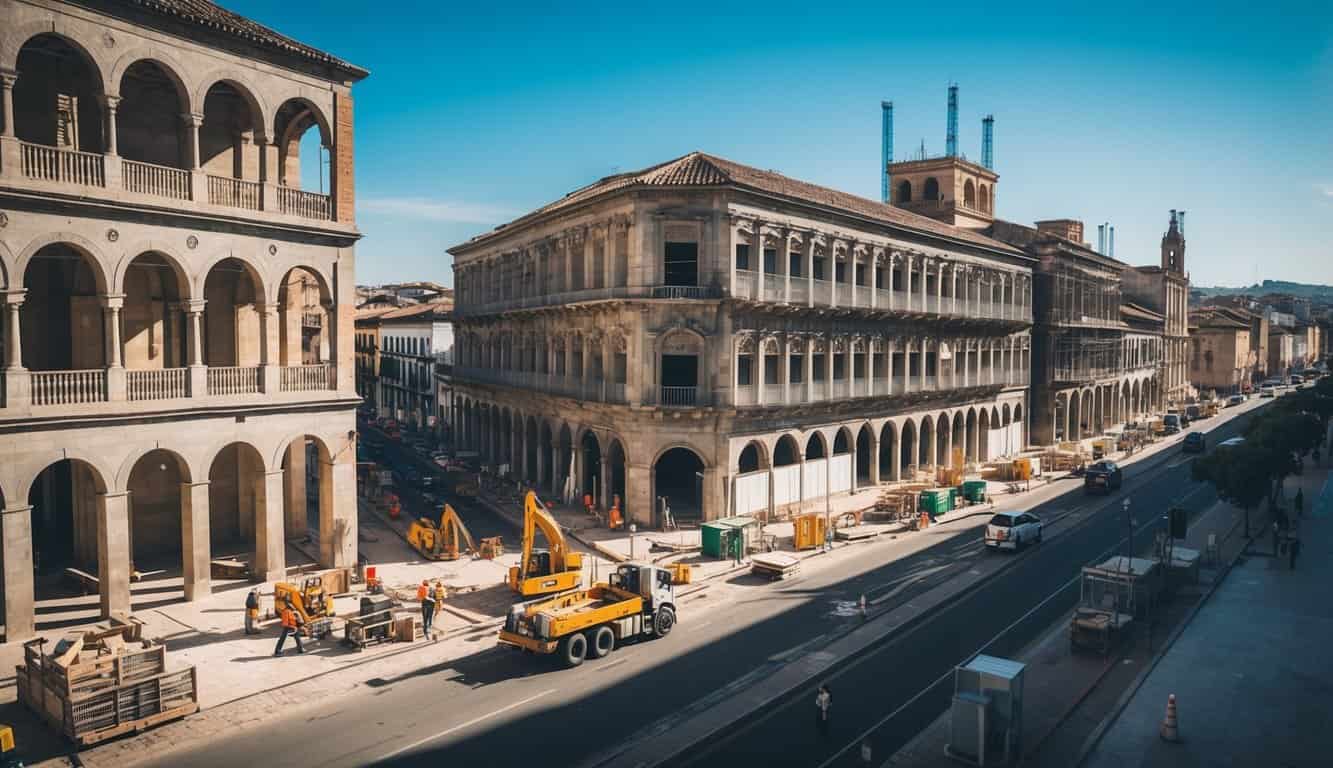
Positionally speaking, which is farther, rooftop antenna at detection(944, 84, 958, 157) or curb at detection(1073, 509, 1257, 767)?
rooftop antenna at detection(944, 84, 958, 157)

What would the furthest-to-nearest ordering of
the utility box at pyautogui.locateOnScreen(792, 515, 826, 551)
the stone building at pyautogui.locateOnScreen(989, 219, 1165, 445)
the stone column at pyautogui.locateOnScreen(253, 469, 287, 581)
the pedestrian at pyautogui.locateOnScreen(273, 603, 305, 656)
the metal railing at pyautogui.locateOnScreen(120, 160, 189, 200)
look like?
the stone building at pyautogui.locateOnScreen(989, 219, 1165, 445) < the utility box at pyautogui.locateOnScreen(792, 515, 826, 551) < the stone column at pyautogui.locateOnScreen(253, 469, 287, 581) < the metal railing at pyautogui.locateOnScreen(120, 160, 189, 200) < the pedestrian at pyautogui.locateOnScreen(273, 603, 305, 656)

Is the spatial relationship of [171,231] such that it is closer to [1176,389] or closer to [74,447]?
[74,447]

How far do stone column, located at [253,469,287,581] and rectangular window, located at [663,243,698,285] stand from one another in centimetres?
1940

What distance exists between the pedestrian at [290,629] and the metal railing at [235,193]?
44.1 ft

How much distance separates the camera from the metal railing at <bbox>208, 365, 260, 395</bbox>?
2784 centimetres

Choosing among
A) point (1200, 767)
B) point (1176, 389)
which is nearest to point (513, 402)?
point (1200, 767)

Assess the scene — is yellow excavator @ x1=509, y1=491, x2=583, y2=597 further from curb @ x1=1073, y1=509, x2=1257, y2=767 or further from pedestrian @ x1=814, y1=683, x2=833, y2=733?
curb @ x1=1073, y1=509, x2=1257, y2=767

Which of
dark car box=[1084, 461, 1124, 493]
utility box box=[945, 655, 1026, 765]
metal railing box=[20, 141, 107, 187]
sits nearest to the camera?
utility box box=[945, 655, 1026, 765]

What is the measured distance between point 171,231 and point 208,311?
625 cm

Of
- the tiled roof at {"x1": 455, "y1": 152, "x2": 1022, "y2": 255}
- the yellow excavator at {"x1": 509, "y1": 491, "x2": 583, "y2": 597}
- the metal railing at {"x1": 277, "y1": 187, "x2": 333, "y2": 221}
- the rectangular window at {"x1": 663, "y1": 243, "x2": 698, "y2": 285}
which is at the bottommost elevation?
the yellow excavator at {"x1": 509, "y1": 491, "x2": 583, "y2": 597}

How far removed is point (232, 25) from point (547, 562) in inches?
796

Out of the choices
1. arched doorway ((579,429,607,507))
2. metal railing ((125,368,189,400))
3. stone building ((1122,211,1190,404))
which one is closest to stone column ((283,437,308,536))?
metal railing ((125,368,189,400))

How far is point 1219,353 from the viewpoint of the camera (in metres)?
123

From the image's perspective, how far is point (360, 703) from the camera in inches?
807
